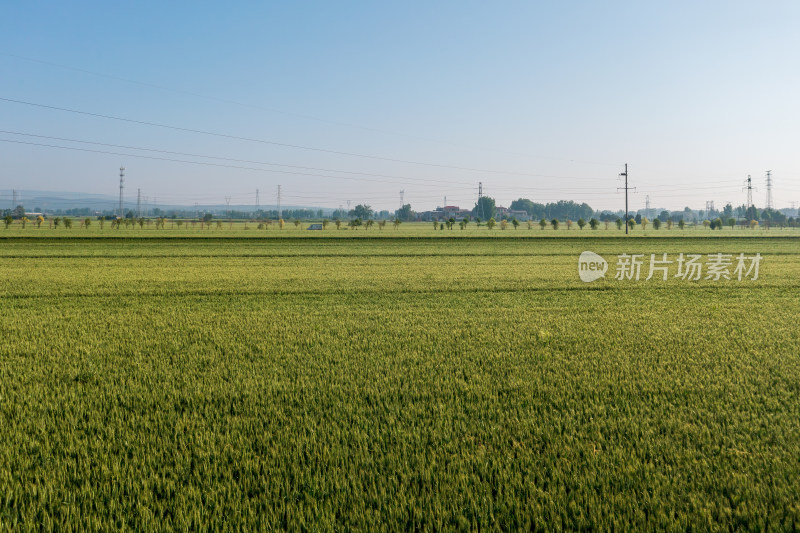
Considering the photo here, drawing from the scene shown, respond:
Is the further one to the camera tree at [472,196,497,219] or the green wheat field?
tree at [472,196,497,219]

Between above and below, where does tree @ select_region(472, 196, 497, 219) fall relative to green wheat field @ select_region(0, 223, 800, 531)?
above

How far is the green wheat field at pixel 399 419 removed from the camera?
3.66 m

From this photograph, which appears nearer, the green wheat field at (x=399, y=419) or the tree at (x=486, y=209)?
the green wheat field at (x=399, y=419)

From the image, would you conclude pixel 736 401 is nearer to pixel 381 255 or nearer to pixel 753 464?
pixel 753 464

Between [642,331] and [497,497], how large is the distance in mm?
6726

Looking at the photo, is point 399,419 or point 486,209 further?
point 486,209

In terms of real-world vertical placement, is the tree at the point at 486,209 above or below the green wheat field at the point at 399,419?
above

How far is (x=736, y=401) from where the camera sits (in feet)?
18.7

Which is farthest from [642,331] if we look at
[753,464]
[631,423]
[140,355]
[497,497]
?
[140,355]

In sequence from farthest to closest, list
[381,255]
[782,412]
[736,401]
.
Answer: [381,255], [736,401], [782,412]

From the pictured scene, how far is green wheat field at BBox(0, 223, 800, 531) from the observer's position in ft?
12.0

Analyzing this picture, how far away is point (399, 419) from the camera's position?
520 cm

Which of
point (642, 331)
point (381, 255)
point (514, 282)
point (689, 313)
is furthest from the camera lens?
point (381, 255)

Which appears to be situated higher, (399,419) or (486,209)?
(486,209)
